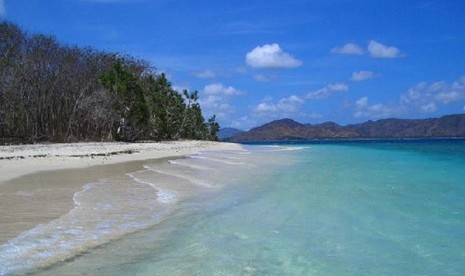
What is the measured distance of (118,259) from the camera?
6.52 m

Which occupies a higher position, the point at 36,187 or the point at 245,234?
the point at 36,187

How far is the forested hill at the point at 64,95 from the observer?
41656 mm

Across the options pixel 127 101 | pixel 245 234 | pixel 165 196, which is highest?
pixel 127 101

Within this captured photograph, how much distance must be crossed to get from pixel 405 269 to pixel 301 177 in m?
12.6

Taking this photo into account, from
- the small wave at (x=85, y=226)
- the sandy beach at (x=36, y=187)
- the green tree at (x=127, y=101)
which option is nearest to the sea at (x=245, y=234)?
the small wave at (x=85, y=226)

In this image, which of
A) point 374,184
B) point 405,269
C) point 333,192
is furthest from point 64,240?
point 374,184

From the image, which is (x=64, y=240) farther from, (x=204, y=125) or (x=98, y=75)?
(x=204, y=125)

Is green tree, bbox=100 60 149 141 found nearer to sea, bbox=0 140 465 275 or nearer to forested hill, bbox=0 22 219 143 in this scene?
forested hill, bbox=0 22 219 143

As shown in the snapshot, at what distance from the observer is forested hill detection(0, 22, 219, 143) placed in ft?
137

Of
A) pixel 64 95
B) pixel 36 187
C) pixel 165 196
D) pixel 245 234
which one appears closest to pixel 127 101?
pixel 64 95

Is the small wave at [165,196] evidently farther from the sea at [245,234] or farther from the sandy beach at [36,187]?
the sandy beach at [36,187]

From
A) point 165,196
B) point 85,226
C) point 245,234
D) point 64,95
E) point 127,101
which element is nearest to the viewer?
point 245,234

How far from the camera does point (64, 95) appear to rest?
156 ft

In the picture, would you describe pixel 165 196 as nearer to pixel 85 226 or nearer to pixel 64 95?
pixel 85 226
